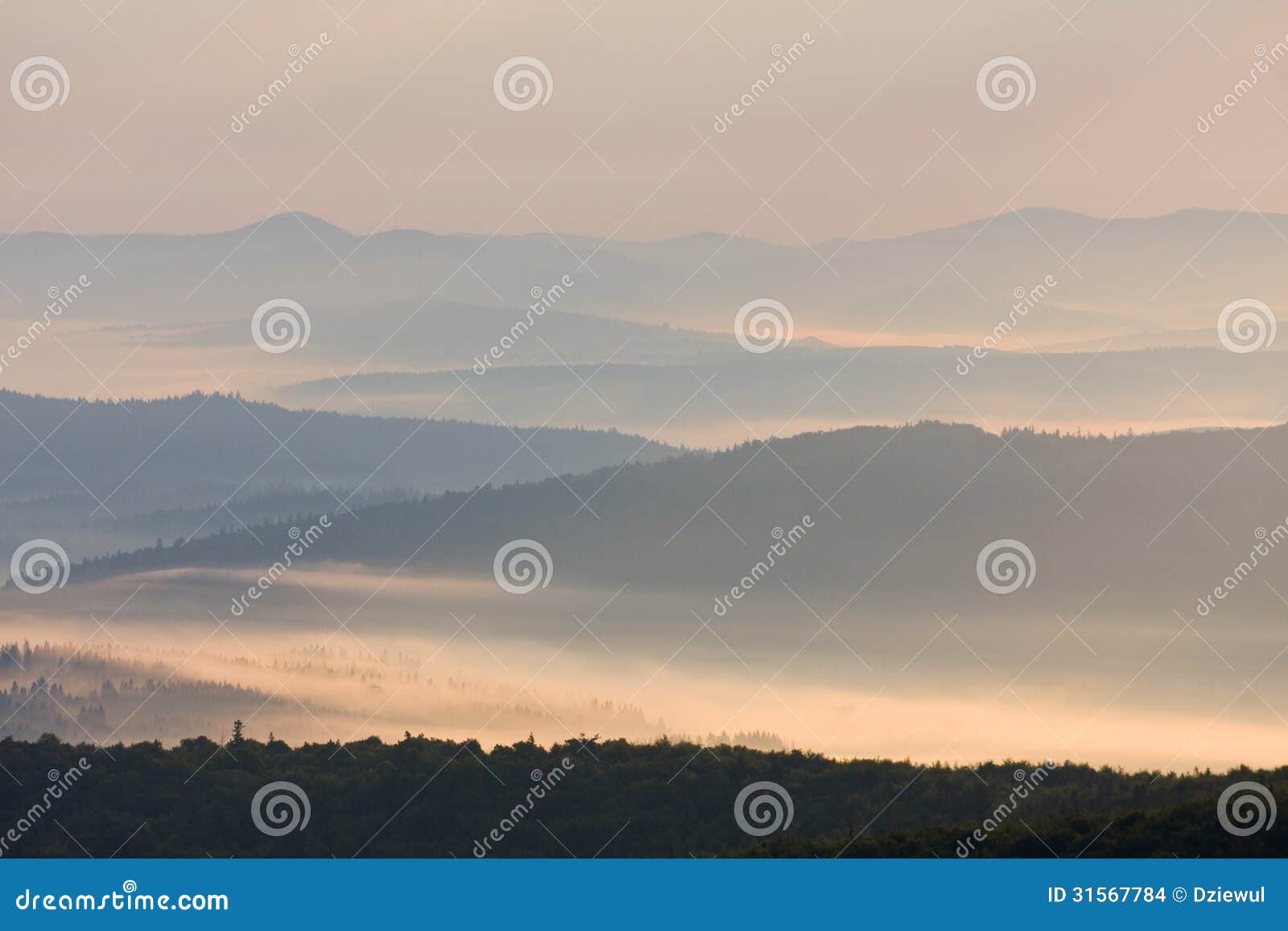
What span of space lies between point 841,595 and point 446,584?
50.8 m

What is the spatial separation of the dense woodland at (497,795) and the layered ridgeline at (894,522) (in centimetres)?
9024

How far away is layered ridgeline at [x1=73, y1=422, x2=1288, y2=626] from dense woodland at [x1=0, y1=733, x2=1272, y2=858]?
9024cm

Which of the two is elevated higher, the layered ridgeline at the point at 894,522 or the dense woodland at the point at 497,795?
the layered ridgeline at the point at 894,522

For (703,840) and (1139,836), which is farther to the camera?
(703,840)

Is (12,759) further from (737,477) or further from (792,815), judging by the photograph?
(737,477)

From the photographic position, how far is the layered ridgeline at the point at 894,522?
134 metres

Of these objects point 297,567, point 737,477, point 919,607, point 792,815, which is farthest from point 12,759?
point 297,567

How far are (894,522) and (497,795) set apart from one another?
123965 millimetres

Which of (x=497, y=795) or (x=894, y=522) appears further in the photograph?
(x=894, y=522)

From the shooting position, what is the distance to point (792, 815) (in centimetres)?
2741

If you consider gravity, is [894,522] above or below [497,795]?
above

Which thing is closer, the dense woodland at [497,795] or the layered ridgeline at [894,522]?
the dense woodland at [497,795]

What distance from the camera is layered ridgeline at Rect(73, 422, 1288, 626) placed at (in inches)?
5276

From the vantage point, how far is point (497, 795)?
30.1 metres
